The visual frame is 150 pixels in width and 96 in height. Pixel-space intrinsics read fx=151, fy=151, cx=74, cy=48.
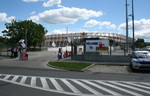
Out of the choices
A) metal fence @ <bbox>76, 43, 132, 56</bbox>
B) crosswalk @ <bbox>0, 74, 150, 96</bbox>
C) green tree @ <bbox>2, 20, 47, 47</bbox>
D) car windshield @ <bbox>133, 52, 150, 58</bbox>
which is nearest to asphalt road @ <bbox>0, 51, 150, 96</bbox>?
crosswalk @ <bbox>0, 74, 150, 96</bbox>

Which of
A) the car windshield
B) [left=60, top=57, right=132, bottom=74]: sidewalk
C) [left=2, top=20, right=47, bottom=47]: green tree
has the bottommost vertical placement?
[left=60, top=57, right=132, bottom=74]: sidewalk

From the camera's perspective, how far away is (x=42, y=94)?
18.3 ft

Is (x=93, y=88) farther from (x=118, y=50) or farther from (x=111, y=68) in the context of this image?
(x=118, y=50)

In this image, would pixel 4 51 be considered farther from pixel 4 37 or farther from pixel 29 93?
pixel 4 37

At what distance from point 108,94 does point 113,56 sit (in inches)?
489

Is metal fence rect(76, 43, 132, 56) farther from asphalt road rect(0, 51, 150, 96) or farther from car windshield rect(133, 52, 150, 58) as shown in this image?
asphalt road rect(0, 51, 150, 96)

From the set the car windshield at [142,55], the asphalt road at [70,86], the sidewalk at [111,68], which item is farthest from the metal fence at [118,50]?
the asphalt road at [70,86]

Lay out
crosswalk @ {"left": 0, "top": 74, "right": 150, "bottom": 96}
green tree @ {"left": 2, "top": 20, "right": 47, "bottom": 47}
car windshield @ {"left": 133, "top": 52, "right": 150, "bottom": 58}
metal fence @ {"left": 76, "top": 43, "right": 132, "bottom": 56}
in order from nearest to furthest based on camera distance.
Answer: crosswalk @ {"left": 0, "top": 74, "right": 150, "bottom": 96}, car windshield @ {"left": 133, "top": 52, "right": 150, "bottom": 58}, metal fence @ {"left": 76, "top": 43, "right": 132, "bottom": 56}, green tree @ {"left": 2, "top": 20, "right": 47, "bottom": 47}

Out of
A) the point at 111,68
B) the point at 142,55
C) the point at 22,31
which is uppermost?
the point at 22,31

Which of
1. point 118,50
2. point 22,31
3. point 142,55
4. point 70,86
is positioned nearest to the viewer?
point 70,86

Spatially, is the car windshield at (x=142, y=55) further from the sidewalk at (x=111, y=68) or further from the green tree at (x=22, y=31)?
the green tree at (x=22, y=31)

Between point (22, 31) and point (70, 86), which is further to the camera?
point (22, 31)

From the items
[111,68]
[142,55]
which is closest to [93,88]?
[111,68]

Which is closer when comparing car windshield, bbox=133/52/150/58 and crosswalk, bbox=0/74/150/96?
crosswalk, bbox=0/74/150/96
